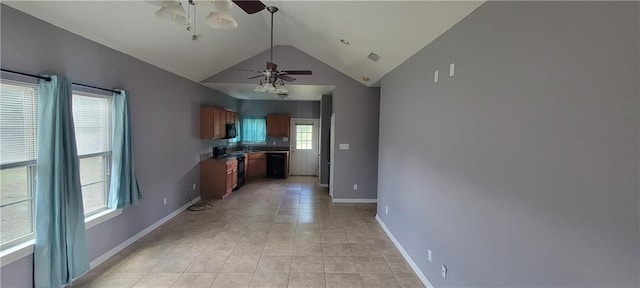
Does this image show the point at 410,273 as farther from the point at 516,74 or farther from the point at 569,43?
the point at 569,43

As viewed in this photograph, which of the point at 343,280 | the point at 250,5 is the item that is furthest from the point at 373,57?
the point at 343,280

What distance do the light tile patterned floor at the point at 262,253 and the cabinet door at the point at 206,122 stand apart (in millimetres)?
1679

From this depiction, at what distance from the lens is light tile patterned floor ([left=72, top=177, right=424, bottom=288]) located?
A: 288cm

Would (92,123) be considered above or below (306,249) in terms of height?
above

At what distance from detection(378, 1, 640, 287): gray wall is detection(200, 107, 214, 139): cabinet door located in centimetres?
478

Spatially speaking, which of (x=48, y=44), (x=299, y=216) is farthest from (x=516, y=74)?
(x=299, y=216)

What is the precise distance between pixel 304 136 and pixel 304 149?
0.45 m

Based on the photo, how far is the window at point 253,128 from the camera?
9.23 m

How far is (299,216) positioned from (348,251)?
1598 mm

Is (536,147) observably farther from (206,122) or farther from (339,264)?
(206,122)

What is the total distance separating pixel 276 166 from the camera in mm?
8734

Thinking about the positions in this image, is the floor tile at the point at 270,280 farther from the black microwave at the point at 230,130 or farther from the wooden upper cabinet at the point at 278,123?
the wooden upper cabinet at the point at 278,123

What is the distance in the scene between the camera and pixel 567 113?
1268 millimetres

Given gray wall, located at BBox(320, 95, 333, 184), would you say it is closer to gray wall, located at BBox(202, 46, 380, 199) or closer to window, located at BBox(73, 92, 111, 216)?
gray wall, located at BBox(202, 46, 380, 199)
